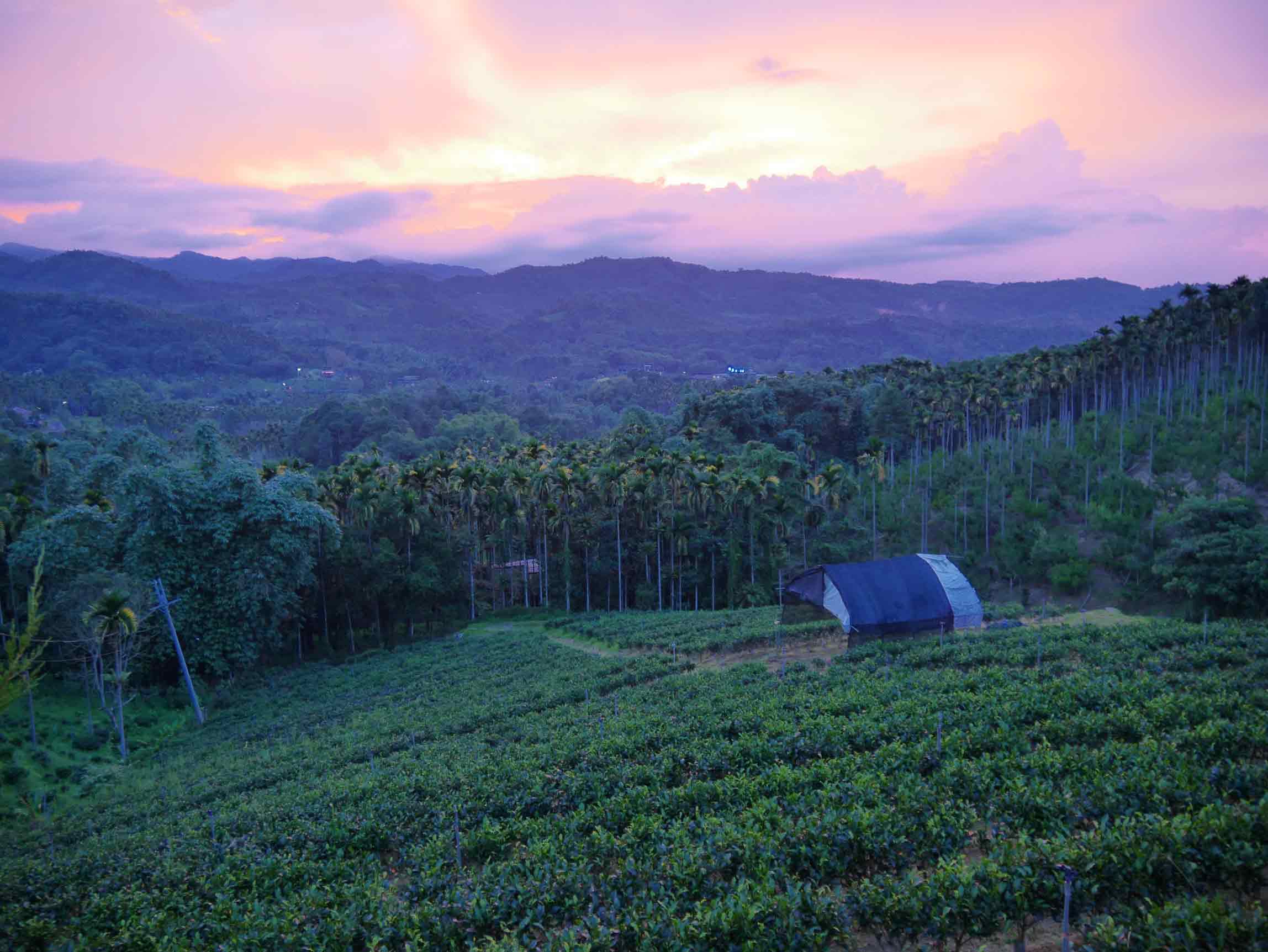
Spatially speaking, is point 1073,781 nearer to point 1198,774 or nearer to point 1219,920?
point 1198,774

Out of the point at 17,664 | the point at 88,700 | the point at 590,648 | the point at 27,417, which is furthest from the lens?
the point at 27,417

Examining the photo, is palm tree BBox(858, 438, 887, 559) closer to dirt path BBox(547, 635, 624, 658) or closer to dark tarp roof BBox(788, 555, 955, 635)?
dirt path BBox(547, 635, 624, 658)

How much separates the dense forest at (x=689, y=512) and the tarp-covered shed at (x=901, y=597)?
1705cm

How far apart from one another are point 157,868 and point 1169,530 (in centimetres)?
4621

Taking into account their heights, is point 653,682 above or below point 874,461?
below

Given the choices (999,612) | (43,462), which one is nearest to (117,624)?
→ (43,462)

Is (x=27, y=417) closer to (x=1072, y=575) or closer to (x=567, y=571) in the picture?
(x=567, y=571)

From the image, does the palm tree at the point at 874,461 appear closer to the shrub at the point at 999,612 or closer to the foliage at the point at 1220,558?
the foliage at the point at 1220,558

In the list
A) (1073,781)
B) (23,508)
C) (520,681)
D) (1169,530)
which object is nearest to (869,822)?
(1073,781)

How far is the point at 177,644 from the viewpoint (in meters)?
30.4

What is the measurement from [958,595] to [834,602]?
3931 mm

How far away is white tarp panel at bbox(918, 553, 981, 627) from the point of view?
24.4 metres

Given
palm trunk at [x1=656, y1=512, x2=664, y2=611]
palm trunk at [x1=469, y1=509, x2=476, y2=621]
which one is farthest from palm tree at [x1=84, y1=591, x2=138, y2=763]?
palm trunk at [x1=656, y1=512, x2=664, y2=611]

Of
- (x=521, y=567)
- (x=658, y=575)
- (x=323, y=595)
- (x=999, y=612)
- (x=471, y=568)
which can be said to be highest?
(x=999, y=612)
